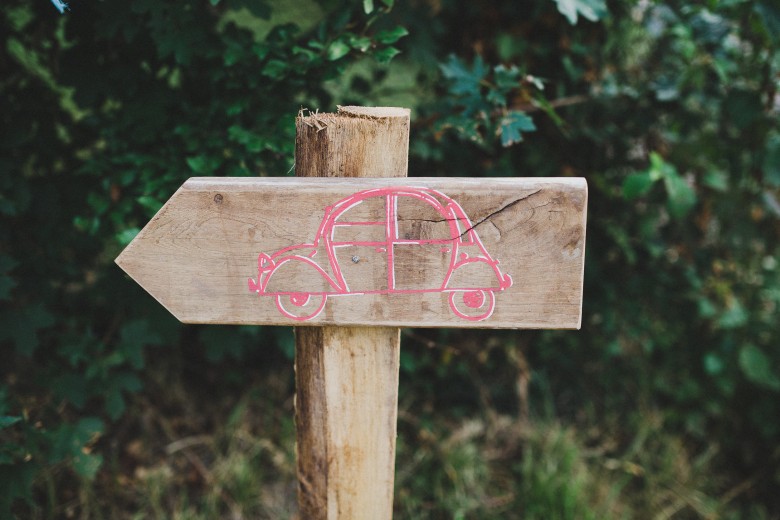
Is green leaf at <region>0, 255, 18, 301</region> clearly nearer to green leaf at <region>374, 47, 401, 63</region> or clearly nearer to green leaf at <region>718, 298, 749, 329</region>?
green leaf at <region>374, 47, 401, 63</region>

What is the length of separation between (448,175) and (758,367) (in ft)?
3.89

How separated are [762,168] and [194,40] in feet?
5.17

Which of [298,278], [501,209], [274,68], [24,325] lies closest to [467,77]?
[274,68]

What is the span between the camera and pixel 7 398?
1.37m

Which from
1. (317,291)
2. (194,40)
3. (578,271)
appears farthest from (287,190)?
(194,40)

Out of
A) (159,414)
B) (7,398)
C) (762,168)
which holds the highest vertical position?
(762,168)

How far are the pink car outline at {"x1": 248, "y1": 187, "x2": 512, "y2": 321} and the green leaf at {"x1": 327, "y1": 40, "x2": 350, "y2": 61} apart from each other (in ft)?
1.32

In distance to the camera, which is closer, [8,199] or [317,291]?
[317,291]

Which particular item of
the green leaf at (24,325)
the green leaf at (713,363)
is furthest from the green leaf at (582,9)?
the green leaf at (24,325)

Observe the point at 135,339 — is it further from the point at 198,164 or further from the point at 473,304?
the point at 473,304

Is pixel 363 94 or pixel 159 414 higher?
pixel 363 94

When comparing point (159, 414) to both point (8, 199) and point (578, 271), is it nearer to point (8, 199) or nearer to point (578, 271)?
point (8, 199)

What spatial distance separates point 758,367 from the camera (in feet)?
6.30

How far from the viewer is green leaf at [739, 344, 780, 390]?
1.92 metres
